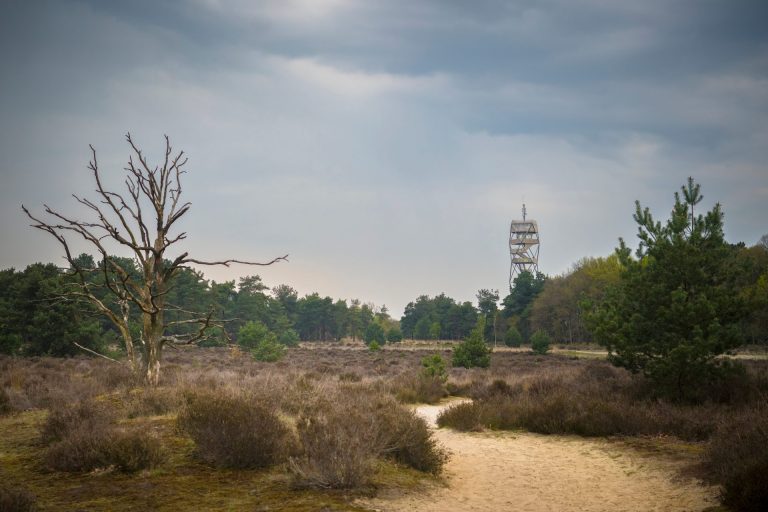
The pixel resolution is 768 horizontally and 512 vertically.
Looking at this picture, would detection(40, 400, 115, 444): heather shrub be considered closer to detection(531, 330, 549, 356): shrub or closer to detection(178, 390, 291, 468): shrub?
detection(178, 390, 291, 468): shrub

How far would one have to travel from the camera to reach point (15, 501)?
176 inches

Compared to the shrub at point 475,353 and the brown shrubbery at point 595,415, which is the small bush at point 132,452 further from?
the shrub at point 475,353

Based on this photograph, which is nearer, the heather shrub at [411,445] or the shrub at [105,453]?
the shrub at [105,453]

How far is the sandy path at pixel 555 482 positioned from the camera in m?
6.38

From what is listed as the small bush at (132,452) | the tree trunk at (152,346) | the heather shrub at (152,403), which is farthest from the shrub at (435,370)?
the small bush at (132,452)

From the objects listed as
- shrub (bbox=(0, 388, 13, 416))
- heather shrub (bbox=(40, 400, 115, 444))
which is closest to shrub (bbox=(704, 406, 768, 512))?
heather shrub (bbox=(40, 400, 115, 444))

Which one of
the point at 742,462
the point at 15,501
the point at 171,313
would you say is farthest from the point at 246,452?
the point at 171,313

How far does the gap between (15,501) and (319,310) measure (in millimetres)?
94015

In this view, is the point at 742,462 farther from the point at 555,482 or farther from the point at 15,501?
the point at 15,501

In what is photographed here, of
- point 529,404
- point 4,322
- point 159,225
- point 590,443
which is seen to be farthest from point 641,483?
point 4,322

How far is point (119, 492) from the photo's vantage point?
5.74 m

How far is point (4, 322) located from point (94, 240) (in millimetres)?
26459

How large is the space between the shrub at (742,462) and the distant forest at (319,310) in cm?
586

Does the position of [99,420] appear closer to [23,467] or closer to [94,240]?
[23,467]
